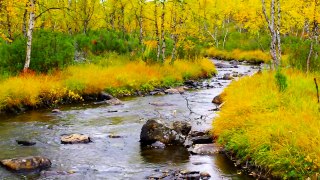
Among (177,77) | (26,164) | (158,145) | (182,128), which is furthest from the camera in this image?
(177,77)

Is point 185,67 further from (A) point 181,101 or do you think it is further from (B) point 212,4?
(B) point 212,4

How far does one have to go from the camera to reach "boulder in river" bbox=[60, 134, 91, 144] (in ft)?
42.1

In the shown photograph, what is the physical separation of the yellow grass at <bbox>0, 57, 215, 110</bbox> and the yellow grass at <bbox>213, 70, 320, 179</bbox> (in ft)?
30.3

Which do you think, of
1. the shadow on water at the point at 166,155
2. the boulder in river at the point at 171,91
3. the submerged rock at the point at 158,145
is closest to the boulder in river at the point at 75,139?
the shadow on water at the point at 166,155

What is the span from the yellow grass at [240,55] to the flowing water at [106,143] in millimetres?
28647

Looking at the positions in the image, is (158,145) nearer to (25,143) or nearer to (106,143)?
(106,143)

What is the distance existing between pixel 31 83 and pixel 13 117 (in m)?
2.40

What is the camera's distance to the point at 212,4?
64500 mm

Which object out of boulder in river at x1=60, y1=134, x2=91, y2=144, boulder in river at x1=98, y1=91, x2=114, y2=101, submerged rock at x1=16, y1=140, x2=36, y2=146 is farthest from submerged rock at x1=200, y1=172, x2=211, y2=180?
boulder in river at x1=98, y1=91, x2=114, y2=101

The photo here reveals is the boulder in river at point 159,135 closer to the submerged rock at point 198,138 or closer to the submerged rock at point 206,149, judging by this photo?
the submerged rock at point 198,138

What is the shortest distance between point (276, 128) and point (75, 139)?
641 centimetres

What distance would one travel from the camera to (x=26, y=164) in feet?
33.4

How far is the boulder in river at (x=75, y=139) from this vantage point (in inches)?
505

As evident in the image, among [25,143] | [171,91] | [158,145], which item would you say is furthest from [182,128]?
[171,91]
